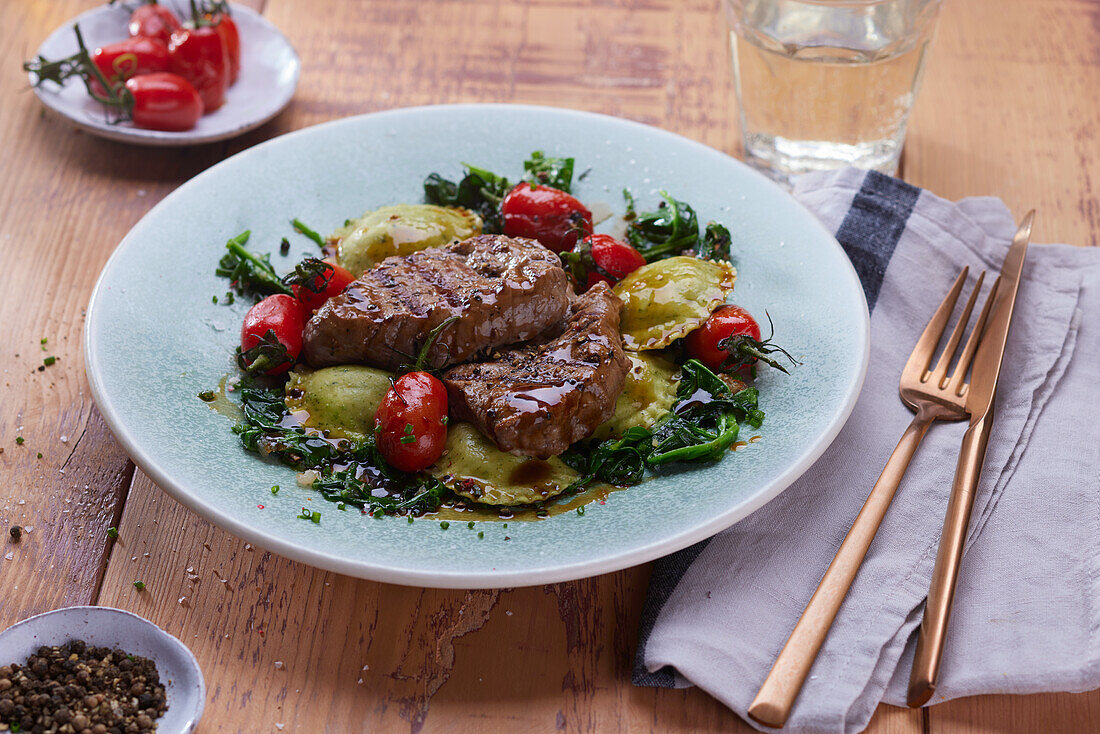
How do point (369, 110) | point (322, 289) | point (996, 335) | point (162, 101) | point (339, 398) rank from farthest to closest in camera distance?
1. point (369, 110)
2. point (162, 101)
3. point (996, 335)
4. point (322, 289)
5. point (339, 398)

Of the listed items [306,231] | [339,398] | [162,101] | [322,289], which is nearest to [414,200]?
[306,231]

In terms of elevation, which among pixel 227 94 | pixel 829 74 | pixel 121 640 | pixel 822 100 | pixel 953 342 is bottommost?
pixel 121 640

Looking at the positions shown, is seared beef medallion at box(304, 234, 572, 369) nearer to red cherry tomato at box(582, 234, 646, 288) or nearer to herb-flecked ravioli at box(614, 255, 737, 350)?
herb-flecked ravioli at box(614, 255, 737, 350)

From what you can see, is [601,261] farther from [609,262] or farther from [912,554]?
[912,554]

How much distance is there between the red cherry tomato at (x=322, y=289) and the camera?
12.7ft

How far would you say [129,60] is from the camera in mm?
5352

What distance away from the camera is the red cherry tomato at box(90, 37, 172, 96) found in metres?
5.35

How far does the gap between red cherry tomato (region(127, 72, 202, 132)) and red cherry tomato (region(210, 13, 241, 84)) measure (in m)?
0.47

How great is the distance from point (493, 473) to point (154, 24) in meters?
3.85

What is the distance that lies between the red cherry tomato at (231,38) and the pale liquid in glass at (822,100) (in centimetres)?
277

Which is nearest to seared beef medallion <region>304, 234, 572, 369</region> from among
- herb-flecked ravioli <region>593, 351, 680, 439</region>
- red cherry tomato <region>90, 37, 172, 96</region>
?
herb-flecked ravioli <region>593, 351, 680, 439</region>

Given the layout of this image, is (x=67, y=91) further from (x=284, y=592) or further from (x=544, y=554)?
(x=544, y=554)

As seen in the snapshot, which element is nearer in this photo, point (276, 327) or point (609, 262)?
point (276, 327)

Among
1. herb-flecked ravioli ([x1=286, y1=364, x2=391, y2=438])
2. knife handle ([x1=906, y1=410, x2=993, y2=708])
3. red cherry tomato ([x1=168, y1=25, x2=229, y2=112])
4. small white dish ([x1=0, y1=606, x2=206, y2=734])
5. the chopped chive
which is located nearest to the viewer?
small white dish ([x1=0, y1=606, x2=206, y2=734])
